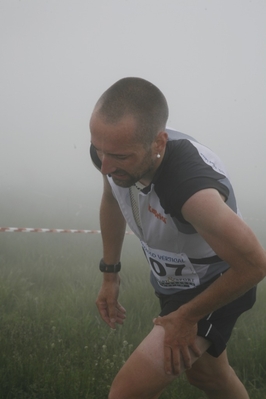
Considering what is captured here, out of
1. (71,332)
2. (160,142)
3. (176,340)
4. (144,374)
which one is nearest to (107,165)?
(160,142)

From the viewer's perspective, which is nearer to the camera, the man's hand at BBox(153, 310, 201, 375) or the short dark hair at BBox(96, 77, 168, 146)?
the short dark hair at BBox(96, 77, 168, 146)

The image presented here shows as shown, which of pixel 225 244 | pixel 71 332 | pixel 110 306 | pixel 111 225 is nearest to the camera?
pixel 225 244

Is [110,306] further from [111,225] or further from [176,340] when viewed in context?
[176,340]

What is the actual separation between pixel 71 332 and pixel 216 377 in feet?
5.18

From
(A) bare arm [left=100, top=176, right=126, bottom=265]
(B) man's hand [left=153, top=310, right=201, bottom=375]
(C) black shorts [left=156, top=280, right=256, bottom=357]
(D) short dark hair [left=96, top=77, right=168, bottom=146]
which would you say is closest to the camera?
(D) short dark hair [left=96, top=77, right=168, bottom=146]

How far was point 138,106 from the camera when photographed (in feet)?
6.95

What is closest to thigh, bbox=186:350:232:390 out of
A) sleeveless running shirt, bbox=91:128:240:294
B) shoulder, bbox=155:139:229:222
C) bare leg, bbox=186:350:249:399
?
bare leg, bbox=186:350:249:399

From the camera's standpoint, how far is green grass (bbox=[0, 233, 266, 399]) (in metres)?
3.06

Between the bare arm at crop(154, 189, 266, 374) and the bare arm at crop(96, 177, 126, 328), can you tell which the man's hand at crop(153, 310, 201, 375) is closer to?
the bare arm at crop(154, 189, 266, 374)

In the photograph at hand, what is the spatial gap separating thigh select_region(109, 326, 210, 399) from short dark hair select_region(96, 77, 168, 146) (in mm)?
935

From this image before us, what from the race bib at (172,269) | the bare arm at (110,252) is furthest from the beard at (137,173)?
the bare arm at (110,252)

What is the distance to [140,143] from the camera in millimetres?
2084

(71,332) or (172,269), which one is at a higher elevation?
(172,269)

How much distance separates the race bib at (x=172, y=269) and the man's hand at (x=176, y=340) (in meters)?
0.32
